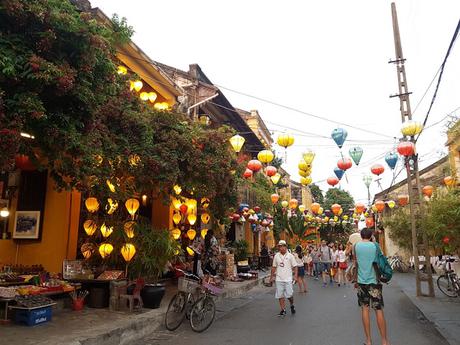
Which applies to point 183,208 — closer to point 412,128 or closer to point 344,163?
point 344,163

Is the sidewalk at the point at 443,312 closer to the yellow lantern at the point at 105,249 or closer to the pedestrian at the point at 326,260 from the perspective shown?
the pedestrian at the point at 326,260

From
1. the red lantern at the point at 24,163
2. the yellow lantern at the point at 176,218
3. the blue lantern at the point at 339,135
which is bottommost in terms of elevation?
the yellow lantern at the point at 176,218

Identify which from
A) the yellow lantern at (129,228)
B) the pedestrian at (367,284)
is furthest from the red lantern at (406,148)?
the yellow lantern at (129,228)

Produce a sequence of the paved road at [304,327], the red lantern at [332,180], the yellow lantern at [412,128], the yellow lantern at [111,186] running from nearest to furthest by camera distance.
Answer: the paved road at [304,327] → the yellow lantern at [111,186] → the yellow lantern at [412,128] → the red lantern at [332,180]

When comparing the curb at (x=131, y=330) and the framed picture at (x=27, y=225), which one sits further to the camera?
the framed picture at (x=27, y=225)

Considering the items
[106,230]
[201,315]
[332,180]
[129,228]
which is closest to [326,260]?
[332,180]

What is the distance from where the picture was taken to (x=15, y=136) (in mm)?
4801

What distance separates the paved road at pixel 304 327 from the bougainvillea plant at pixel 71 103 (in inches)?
134

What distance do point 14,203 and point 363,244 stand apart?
8.97m

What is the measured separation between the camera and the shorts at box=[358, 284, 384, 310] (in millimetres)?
6262

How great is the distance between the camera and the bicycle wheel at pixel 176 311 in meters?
8.21

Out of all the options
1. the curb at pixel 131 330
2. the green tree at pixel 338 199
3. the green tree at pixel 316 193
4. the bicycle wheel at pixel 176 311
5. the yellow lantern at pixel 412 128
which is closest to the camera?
the curb at pixel 131 330

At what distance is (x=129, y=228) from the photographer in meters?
10.3

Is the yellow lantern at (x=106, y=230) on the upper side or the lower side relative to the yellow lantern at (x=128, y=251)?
upper
